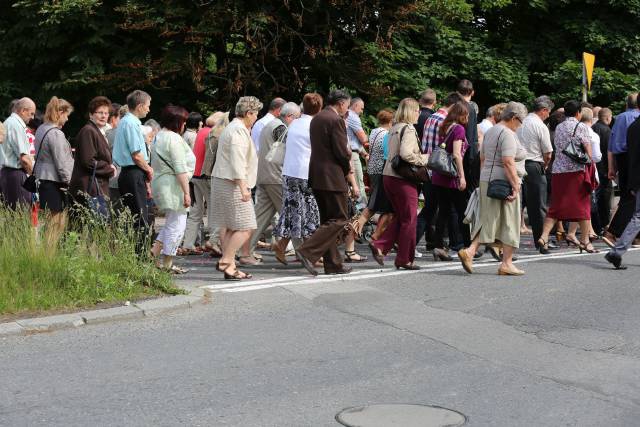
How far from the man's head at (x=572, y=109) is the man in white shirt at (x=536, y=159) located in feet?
0.84

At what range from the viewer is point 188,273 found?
11.6m

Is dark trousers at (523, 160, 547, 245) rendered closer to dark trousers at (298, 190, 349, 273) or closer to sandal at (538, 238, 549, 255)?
sandal at (538, 238, 549, 255)

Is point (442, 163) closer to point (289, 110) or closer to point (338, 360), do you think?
point (289, 110)

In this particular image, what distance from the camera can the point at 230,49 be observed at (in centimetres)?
2122

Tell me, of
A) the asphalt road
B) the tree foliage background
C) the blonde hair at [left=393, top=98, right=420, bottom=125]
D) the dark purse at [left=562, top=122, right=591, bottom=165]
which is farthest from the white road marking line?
the tree foliage background

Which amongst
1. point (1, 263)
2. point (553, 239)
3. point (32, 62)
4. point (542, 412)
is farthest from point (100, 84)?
point (542, 412)

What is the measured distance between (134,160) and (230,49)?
10.7 meters

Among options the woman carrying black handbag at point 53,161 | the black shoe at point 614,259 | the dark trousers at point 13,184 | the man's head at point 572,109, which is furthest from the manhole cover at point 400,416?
the man's head at point 572,109

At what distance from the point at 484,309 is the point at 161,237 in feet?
11.7

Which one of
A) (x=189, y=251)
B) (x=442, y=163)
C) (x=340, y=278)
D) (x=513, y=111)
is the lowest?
(x=340, y=278)

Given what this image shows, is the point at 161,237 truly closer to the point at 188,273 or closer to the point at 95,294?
the point at 188,273

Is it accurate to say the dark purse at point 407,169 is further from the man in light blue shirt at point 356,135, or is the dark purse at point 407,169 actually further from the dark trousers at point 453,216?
the man in light blue shirt at point 356,135

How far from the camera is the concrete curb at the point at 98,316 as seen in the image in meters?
8.00

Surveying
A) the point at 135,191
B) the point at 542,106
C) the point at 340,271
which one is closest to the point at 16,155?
the point at 135,191
